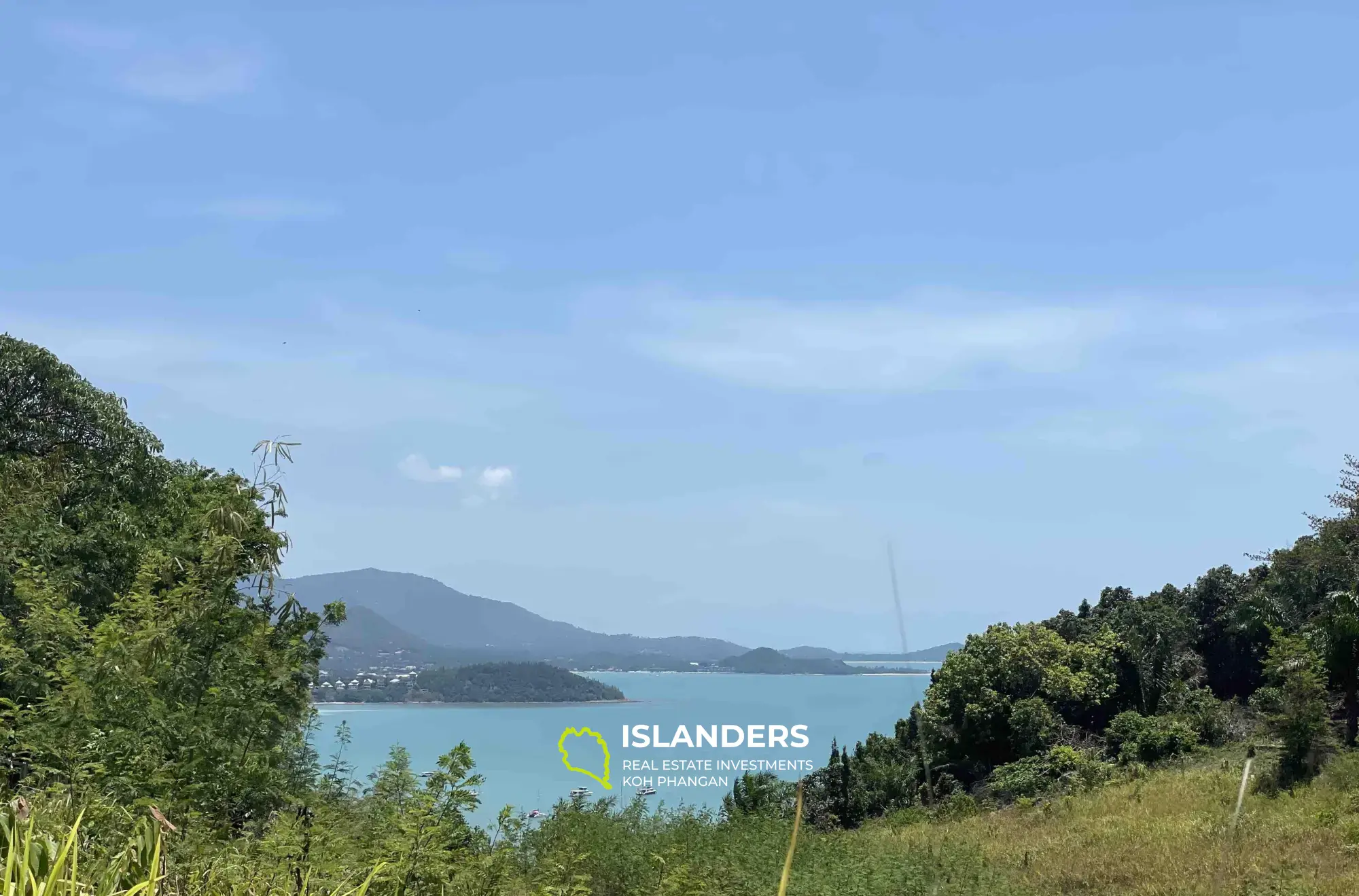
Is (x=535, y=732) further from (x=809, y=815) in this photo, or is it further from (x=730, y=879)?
(x=730, y=879)

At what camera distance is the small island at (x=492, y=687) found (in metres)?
85.8

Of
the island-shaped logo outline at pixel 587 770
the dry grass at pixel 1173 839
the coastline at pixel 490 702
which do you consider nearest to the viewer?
the dry grass at pixel 1173 839

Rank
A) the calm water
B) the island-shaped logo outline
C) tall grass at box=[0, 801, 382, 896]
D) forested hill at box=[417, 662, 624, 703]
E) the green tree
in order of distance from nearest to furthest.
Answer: tall grass at box=[0, 801, 382, 896] → the green tree → the island-shaped logo outline → the calm water → forested hill at box=[417, 662, 624, 703]

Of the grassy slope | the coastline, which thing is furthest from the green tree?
the coastline

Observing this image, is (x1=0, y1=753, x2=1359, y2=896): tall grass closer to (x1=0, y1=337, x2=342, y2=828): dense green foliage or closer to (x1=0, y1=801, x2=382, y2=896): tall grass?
(x1=0, y1=801, x2=382, y2=896): tall grass

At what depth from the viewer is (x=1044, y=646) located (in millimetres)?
30859

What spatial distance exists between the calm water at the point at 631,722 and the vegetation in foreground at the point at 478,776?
1.00 m

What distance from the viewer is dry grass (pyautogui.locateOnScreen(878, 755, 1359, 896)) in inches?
454

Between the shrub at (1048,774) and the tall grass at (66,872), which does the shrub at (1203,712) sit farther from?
the tall grass at (66,872)

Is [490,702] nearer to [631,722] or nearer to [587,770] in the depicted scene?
[631,722]

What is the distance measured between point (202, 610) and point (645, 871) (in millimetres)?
5081

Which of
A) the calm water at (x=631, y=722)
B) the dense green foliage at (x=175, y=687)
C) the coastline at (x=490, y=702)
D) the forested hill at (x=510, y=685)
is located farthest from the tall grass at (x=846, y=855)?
the forested hill at (x=510, y=685)

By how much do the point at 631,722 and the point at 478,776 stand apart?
3507cm

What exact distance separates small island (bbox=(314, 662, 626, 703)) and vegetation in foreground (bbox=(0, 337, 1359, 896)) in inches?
2146
